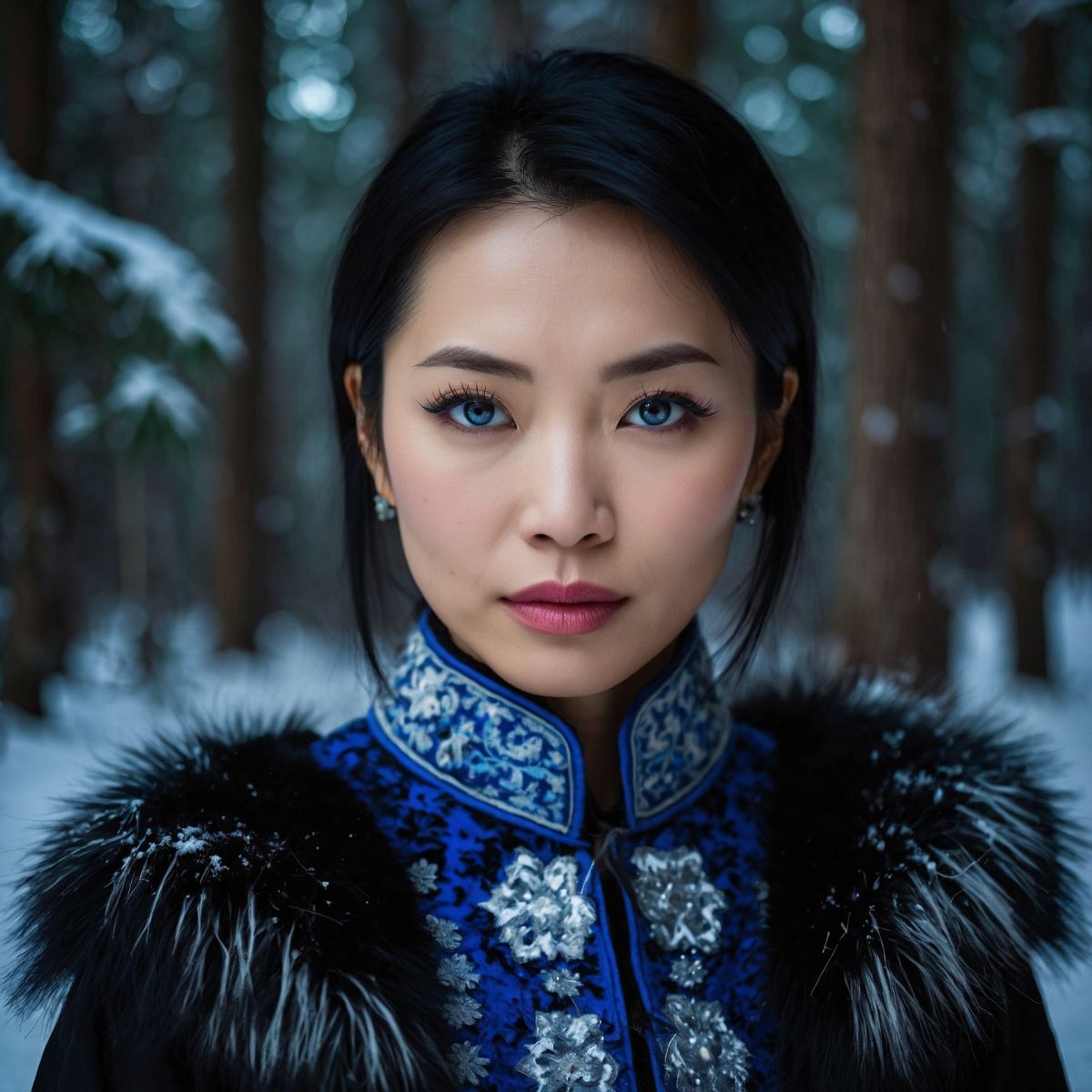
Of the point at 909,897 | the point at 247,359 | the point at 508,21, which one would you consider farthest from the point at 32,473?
the point at 909,897

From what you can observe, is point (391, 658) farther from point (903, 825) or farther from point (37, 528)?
point (37, 528)

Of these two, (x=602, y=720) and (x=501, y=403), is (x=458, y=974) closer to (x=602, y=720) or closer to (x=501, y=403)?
(x=602, y=720)

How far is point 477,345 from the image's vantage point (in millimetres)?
1357

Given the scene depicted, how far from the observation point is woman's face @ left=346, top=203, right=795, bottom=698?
1.33m

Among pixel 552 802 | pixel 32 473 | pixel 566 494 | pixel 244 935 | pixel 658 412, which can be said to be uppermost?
pixel 32 473

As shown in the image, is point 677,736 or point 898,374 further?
point 898,374

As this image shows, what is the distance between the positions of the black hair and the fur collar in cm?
40

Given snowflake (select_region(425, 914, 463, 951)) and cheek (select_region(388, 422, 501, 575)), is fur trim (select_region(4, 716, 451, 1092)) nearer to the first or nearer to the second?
snowflake (select_region(425, 914, 463, 951))

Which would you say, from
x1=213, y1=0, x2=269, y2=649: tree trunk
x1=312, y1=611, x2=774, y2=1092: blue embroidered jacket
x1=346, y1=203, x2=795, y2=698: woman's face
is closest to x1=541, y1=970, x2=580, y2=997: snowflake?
x1=312, y1=611, x2=774, y2=1092: blue embroidered jacket

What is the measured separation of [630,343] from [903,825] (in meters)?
0.97

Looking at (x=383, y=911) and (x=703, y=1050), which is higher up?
(x=383, y=911)

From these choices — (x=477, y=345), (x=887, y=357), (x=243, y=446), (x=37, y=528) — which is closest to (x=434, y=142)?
(x=477, y=345)

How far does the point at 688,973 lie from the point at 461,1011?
382mm

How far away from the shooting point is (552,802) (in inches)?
58.7
